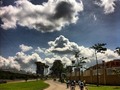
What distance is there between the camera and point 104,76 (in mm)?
97562

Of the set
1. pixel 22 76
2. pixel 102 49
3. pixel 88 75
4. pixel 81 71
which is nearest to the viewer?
pixel 102 49

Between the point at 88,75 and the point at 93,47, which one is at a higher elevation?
the point at 93,47

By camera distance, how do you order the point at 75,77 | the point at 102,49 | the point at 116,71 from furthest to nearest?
the point at 75,77
the point at 102,49
the point at 116,71

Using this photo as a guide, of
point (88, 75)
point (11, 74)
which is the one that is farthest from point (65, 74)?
point (88, 75)

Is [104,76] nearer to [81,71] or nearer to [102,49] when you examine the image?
[102,49]

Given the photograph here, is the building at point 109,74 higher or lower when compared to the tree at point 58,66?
lower

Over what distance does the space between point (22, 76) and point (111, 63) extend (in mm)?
88389

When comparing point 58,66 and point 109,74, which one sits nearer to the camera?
point 109,74

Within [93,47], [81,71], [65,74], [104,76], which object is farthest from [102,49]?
[65,74]

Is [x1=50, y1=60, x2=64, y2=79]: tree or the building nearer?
the building

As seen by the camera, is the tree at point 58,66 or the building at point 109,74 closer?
Answer: the building at point 109,74

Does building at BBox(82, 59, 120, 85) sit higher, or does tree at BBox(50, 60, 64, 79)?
tree at BBox(50, 60, 64, 79)

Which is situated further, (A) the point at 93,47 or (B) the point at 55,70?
Result: (B) the point at 55,70

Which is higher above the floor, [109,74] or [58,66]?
[58,66]
